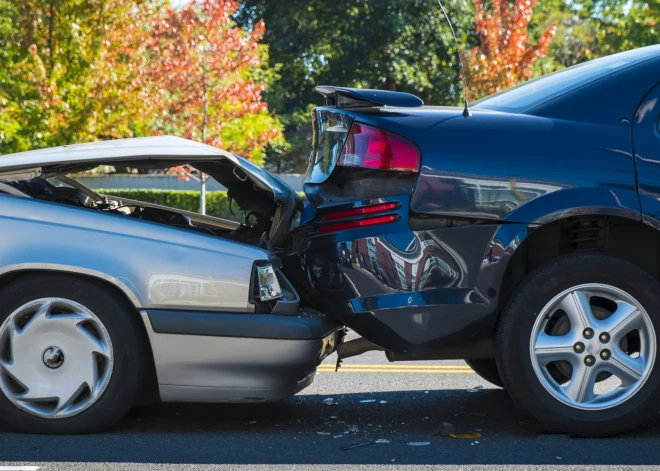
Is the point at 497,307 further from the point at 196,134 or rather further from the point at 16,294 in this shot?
the point at 196,134

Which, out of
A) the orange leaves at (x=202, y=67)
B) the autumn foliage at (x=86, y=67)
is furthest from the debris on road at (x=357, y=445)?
the orange leaves at (x=202, y=67)

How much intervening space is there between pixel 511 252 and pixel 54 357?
2.03 m

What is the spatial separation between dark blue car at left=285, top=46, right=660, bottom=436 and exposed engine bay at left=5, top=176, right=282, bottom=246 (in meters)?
0.84

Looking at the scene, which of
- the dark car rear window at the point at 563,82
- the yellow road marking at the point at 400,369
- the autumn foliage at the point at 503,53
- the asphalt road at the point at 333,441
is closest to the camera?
the asphalt road at the point at 333,441

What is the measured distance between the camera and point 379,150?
13.7ft

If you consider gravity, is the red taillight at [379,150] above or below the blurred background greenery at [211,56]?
below

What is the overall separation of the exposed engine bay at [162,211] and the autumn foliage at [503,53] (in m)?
17.4

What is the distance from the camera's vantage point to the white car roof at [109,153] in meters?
4.23

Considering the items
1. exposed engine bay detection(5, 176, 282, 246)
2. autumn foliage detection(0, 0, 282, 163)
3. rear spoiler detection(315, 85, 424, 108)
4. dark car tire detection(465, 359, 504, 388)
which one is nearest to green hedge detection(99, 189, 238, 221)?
autumn foliage detection(0, 0, 282, 163)

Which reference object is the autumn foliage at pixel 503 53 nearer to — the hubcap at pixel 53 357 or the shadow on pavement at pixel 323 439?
the shadow on pavement at pixel 323 439

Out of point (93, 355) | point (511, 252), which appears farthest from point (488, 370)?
point (93, 355)

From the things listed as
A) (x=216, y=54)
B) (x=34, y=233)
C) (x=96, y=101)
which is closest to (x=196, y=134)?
(x=216, y=54)

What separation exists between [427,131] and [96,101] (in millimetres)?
14387

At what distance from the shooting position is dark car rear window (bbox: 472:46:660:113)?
4.36 m
